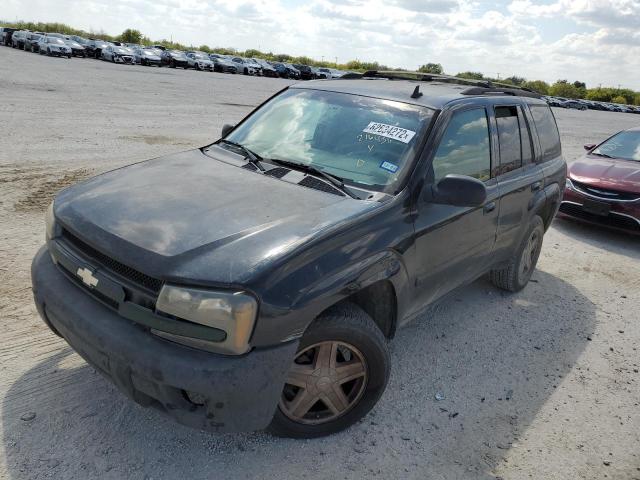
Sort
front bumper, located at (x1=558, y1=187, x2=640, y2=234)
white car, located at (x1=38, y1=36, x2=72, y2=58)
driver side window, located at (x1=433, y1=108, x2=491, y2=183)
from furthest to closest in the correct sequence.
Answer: white car, located at (x1=38, y1=36, x2=72, y2=58)
front bumper, located at (x1=558, y1=187, x2=640, y2=234)
driver side window, located at (x1=433, y1=108, x2=491, y2=183)

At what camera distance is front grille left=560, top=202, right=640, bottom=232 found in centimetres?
684

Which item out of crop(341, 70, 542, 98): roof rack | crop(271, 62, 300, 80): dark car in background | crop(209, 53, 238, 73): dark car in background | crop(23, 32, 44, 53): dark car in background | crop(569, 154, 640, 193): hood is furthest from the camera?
crop(271, 62, 300, 80): dark car in background

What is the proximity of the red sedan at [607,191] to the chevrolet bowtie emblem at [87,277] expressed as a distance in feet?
21.5

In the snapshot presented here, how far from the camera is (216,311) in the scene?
224cm

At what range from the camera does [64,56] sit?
36.9 m

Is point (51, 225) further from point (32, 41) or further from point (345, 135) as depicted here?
point (32, 41)

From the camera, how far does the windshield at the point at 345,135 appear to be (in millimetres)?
3258

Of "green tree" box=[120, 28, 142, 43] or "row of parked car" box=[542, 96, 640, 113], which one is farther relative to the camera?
"green tree" box=[120, 28, 142, 43]

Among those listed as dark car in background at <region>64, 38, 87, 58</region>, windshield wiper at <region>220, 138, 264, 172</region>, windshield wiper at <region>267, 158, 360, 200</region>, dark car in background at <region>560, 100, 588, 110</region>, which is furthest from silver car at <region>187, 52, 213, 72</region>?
windshield wiper at <region>267, 158, 360, 200</region>

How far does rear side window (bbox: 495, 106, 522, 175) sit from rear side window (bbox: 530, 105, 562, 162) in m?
0.48

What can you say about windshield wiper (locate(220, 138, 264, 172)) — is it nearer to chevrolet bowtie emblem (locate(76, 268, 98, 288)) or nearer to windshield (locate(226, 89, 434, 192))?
windshield (locate(226, 89, 434, 192))

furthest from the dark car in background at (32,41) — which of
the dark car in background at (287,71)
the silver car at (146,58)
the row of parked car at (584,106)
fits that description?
the row of parked car at (584,106)

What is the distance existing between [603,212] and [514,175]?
11.4ft

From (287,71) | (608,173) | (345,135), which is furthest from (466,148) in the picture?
(287,71)
